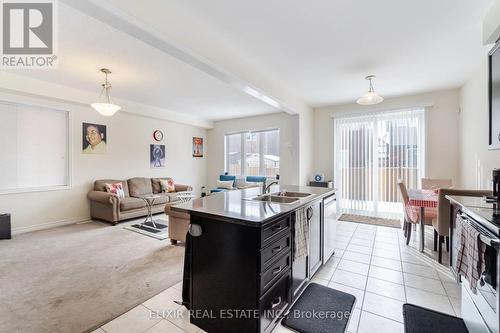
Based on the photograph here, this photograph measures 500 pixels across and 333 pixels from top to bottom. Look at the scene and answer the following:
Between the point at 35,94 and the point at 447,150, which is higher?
the point at 35,94

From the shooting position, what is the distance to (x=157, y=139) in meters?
6.33

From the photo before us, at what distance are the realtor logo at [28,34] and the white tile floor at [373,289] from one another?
2922 millimetres

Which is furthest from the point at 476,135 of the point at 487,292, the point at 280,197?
the point at 280,197

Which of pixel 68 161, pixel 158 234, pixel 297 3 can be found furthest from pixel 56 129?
pixel 297 3

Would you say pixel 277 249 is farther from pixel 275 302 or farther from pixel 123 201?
pixel 123 201

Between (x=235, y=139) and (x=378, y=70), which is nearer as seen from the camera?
(x=378, y=70)

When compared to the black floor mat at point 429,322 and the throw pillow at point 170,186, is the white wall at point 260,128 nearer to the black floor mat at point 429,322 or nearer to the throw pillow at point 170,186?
the throw pillow at point 170,186

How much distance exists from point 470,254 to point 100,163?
20.1ft

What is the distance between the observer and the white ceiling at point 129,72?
257 cm

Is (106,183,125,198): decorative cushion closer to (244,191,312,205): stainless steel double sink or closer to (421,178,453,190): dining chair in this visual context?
(244,191,312,205): stainless steel double sink

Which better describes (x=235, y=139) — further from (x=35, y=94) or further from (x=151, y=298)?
(x=151, y=298)

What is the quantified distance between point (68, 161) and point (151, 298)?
406cm

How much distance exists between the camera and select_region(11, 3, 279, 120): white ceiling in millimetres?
2569

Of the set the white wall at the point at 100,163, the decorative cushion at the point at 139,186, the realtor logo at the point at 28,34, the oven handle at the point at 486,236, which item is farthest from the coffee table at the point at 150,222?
the oven handle at the point at 486,236
